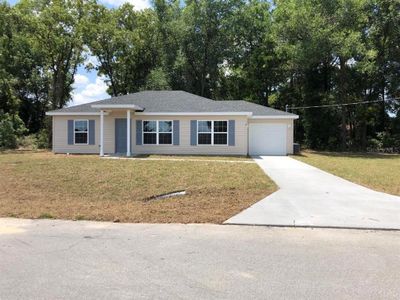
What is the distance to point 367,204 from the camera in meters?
9.20

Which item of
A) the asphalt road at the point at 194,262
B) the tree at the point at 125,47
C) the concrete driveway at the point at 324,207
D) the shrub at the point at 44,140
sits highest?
the tree at the point at 125,47

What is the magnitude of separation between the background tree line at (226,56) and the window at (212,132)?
1019cm

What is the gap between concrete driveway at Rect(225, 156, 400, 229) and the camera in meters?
7.53

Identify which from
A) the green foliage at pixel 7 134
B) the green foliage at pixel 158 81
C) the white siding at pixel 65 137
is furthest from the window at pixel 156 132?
the green foliage at pixel 7 134

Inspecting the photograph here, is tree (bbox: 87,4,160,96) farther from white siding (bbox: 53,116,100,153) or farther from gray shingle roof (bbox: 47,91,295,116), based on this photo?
white siding (bbox: 53,116,100,153)

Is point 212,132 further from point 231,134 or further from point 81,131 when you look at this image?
point 81,131

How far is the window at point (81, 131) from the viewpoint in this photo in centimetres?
2434

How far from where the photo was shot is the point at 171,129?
23.8 m

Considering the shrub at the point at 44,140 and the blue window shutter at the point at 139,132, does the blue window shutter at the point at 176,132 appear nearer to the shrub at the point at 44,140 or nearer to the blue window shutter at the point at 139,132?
the blue window shutter at the point at 139,132

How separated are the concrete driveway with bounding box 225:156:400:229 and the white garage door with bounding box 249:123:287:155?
1246 cm

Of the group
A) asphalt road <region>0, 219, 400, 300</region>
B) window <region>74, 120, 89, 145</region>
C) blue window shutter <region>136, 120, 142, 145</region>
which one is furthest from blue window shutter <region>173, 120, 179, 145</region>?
asphalt road <region>0, 219, 400, 300</region>

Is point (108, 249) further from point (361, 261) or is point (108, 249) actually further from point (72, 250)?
point (361, 261)

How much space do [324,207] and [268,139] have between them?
53.9 ft

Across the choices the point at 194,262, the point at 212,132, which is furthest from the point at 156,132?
the point at 194,262
